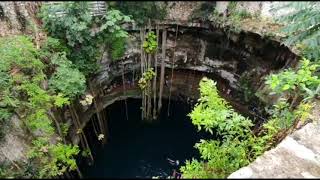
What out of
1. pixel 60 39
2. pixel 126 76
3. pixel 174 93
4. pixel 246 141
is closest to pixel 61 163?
pixel 60 39

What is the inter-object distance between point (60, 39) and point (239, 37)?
15.4 ft

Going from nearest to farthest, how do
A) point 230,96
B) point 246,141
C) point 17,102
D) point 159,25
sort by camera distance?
1. point 246,141
2. point 17,102
3. point 159,25
4. point 230,96

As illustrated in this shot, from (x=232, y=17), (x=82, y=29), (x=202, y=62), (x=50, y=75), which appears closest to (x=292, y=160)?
(x=50, y=75)

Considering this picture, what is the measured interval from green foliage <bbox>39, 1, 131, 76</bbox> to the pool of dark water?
2.05 meters

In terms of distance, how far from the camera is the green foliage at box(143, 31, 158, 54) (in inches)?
345

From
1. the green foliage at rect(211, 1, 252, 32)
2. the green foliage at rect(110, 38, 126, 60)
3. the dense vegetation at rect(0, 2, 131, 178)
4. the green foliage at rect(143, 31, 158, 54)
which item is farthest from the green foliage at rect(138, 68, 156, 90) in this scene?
the green foliage at rect(211, 1, 252, 32)

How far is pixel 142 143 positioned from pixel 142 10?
3.68 metres

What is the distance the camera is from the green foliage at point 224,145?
4301 millimetres

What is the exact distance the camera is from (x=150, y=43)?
8820 mm

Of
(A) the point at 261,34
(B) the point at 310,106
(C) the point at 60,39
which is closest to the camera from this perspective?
(B) the point at 310,106

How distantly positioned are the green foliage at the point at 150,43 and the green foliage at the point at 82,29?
0.78m

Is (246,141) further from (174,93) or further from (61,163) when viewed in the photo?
(174,93)

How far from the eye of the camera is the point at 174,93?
10242 mm

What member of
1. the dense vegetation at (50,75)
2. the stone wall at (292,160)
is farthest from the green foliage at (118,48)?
the stone wall at (292,160)
